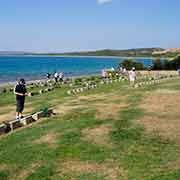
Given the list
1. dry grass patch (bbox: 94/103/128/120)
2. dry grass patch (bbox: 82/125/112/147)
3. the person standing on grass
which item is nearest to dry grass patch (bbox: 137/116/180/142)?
dry grass patch (bbox: 82/125/112/147)

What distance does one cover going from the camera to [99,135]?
1086 centimetres

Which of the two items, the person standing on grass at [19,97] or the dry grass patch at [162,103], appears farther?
the dry grass patch at [162,103]

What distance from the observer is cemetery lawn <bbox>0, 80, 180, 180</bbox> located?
7844 mm

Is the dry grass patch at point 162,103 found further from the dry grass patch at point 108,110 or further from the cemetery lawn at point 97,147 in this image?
the dry grass patch at point 108,110

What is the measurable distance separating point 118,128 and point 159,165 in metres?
3.71

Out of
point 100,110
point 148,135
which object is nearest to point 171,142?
point 148,135

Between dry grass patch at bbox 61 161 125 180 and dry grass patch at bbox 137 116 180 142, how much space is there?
2.72 m

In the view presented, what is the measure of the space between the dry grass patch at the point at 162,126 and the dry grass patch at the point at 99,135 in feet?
3.92

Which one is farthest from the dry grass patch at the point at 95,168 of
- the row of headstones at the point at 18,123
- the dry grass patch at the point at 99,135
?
the row of headstones at the point at 18,123

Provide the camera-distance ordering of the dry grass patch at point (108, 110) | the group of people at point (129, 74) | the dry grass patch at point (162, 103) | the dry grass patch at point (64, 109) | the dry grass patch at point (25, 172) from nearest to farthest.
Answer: the dry grass patch at point (25, 172), the dry grass patch at point (108, 110), the dry grass patch at point (162, 103), the dry grass patch at point (64, 109), the group of people at point (129, 74)

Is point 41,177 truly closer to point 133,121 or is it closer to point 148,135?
point 148,135

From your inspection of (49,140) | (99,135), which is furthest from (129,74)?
(49,140)

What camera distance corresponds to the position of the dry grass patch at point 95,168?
7.67 metres

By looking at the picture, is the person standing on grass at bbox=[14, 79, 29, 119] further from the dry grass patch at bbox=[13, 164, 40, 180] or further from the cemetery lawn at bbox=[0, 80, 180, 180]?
the dry grass patch at bbox=[13, 164, 40, 180]
